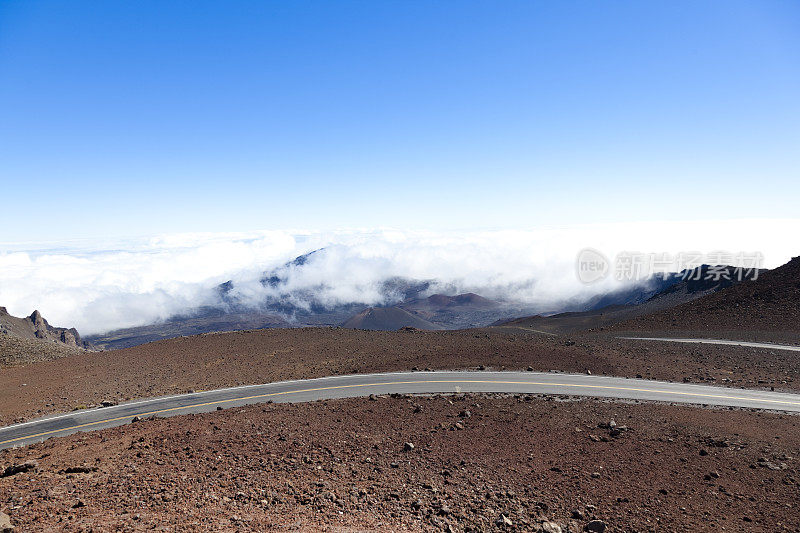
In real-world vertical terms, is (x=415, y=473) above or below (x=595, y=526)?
below

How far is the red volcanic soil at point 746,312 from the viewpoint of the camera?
3988cm

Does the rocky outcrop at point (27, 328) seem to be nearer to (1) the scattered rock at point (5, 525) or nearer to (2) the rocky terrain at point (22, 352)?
(2) the rocky terrain at point (22, 352)

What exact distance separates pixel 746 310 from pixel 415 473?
174 feet

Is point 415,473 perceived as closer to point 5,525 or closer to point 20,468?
point 5,525

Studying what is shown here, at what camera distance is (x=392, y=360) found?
28.7 m

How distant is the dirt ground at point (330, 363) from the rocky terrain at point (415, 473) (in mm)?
9054

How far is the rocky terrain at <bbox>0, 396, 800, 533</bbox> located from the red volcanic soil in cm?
3140

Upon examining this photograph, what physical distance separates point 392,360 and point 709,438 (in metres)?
19.1

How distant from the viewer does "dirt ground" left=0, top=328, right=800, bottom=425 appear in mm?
23688

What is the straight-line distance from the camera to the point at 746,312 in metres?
44.1

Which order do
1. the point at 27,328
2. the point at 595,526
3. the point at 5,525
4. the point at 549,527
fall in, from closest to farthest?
the point at 5,525
the point at 549,527
the point at 595,526
the point at 27,328

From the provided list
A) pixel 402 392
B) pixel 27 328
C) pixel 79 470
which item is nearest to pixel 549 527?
pixel 402 392

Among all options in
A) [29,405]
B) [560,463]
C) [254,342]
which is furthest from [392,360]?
[29,405]

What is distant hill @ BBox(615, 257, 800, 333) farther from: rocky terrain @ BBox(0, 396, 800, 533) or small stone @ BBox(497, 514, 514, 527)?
small stone @ BBox(497, 514, 514, 527)
